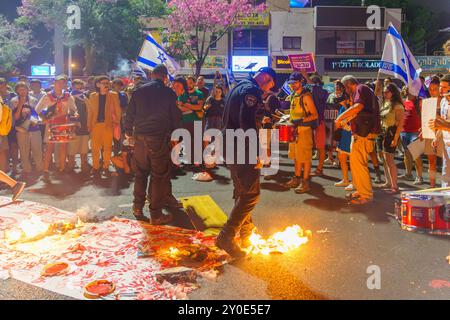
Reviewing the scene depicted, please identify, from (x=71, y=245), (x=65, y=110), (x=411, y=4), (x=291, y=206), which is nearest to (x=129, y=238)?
(x=71, y=245)

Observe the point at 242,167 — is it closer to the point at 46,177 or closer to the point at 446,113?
the point at 446,113

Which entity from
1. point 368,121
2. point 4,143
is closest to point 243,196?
point 368,121

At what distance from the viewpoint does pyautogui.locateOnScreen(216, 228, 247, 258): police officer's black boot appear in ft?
16.7

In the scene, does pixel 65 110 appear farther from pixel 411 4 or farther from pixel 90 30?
pixel 411 4

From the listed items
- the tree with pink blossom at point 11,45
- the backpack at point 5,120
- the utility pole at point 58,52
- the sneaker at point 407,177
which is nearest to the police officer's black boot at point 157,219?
the backpack at point 5,120

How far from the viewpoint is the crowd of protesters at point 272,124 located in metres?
7.47

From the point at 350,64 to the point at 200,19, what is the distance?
1467 cm

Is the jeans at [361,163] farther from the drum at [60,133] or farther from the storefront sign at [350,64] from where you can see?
the storefront sign at [350,64]

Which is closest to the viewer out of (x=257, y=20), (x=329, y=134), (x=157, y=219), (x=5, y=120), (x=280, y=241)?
(x=280, y=241)

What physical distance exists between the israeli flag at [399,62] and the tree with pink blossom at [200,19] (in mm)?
23705

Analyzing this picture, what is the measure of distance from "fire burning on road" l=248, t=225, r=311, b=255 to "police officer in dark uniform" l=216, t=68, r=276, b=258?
11.2 inches

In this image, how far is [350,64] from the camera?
38281mm
